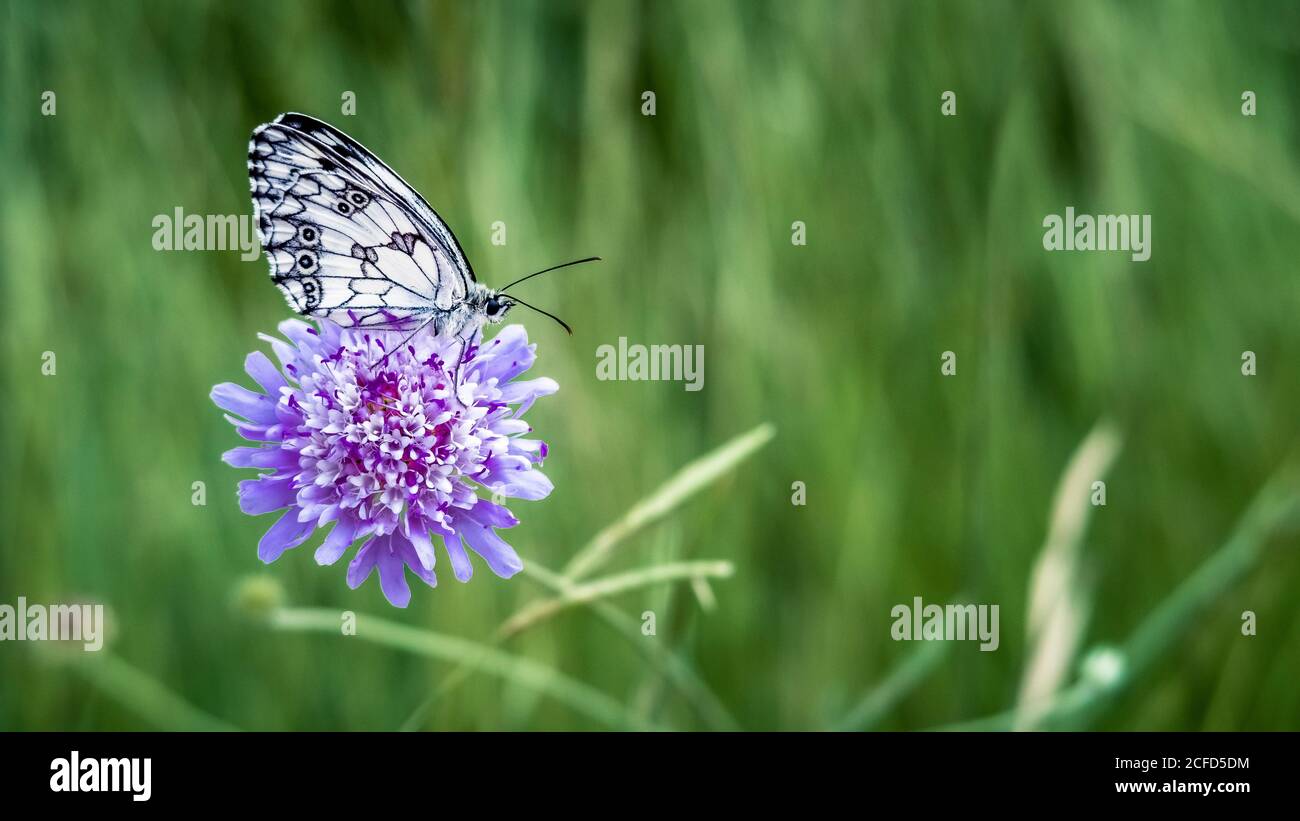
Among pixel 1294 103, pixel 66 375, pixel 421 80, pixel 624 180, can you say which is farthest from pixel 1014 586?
pixel 66 375

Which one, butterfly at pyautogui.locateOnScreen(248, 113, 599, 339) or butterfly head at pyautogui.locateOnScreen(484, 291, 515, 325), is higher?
butterfly at pyautogui.locateOnScreen(248, 113, 599, 339)

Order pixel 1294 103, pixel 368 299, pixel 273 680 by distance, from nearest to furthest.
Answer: pixel 368 299 → pixel 273 680 → pixel 1294 103

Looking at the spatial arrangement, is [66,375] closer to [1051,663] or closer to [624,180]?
[624,180]

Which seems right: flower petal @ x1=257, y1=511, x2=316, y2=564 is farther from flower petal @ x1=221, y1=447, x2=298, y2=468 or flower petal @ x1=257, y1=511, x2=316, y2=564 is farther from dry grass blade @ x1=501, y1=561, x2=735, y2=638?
dry grass blade @ x1=501, y1=561, x2=735, y2=638

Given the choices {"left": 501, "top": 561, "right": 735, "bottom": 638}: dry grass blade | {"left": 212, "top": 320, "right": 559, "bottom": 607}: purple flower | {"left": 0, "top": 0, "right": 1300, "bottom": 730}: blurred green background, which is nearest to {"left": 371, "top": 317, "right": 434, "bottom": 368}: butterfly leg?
{"left": 212, "top": 320, "right": 559, "bottom": 607}: purple flower

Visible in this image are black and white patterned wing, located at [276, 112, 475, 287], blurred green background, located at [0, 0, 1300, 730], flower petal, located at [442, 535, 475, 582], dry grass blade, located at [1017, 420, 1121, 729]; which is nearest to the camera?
flower petal, located at [442, 535, 475, 582]

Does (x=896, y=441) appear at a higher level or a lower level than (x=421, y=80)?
lower

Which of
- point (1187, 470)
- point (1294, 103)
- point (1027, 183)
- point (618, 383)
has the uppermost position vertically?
point (1294, 103)

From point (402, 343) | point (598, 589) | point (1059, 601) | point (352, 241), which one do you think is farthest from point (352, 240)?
point (1059, 601)

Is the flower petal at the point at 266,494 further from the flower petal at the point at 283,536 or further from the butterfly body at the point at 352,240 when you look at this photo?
the butterfly body at the point at 352,240
